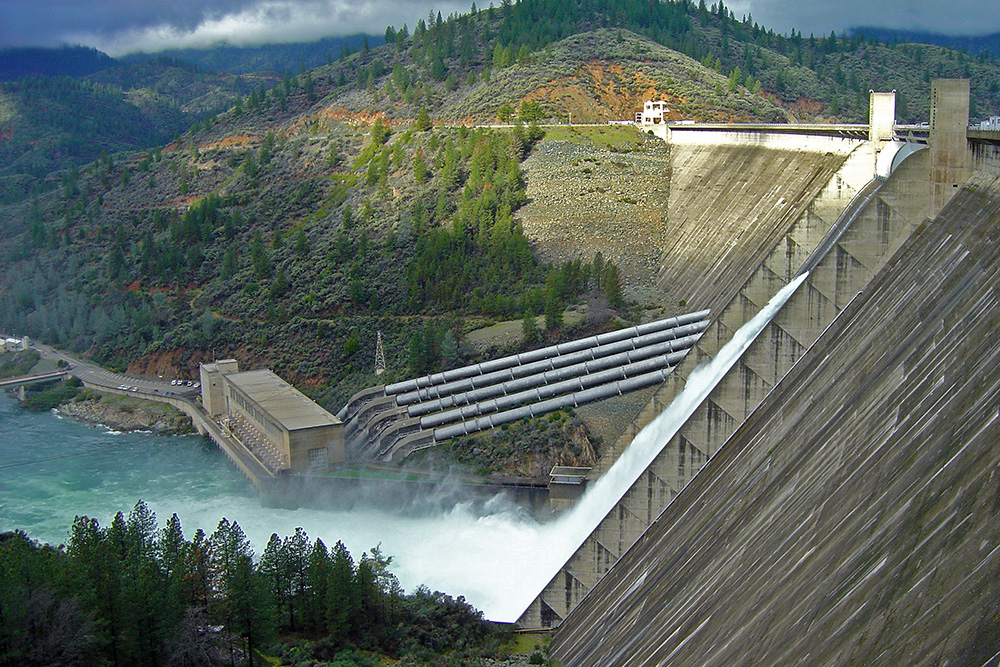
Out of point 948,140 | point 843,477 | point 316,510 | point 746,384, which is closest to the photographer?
Answer: point 843,477

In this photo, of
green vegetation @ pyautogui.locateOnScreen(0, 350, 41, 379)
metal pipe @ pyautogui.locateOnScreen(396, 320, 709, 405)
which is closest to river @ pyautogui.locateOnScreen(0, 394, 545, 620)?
green vegetation @ pyautogui.locateOnScreen(0, 350, 41, 379)

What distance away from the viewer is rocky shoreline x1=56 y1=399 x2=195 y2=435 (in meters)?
56.1

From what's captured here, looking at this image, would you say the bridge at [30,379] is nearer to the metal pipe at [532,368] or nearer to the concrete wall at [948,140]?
the metal pipe at [532,368]

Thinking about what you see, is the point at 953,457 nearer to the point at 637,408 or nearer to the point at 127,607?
the point at 127,607

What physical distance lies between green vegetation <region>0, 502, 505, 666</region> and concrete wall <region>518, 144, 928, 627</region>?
240cm

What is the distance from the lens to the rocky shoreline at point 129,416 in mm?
56125

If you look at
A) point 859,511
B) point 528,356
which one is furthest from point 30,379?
point 859,511

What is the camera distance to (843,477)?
47.1 feet

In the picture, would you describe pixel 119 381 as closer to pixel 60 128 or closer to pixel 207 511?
pixel 207 511

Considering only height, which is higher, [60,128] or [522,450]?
[60,128]

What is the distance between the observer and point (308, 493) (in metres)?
42.4

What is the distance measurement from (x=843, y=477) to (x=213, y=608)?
46.2 ft

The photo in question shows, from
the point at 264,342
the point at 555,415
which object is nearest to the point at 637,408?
the point at 555,415

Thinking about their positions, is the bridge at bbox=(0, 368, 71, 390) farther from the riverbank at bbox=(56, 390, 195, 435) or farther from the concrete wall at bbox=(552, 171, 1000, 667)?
the concrete wall at bbox=(552, 171, 1000, 667)
